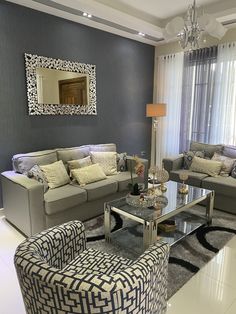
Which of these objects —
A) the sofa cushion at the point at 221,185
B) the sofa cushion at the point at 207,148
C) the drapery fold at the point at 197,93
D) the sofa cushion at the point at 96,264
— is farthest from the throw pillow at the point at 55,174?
the drapery fold at the point at 197,93

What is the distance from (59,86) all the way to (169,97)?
2.39 m

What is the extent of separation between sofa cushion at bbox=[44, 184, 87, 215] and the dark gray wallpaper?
2.98 feet

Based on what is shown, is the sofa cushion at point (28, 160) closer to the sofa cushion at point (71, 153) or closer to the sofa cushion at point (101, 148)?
the sofa cushion at point (71, 153)

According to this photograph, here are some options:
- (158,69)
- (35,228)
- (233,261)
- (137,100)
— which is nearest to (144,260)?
(233,261)

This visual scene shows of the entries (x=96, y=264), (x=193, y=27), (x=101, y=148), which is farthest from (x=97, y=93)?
(x=96, y=264)

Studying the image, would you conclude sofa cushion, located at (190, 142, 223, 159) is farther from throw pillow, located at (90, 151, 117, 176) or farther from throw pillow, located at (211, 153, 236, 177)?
throw pillow, located at (90, 151, 117, 176)

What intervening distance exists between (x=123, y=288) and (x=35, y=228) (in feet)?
6.13

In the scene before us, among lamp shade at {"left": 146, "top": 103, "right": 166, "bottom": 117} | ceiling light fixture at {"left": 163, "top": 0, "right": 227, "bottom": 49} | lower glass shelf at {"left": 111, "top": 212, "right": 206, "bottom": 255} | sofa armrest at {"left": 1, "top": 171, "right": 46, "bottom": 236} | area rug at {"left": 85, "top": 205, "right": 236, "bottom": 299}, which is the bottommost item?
area rug at {"left": 85, "top": 205, "right": 236, "bottom": 299}

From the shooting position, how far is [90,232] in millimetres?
2850

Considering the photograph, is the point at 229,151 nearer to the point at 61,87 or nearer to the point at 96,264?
the point at 61,87

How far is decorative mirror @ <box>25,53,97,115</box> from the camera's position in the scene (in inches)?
132

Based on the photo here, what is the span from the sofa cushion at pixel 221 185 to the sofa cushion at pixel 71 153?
6.12 feet

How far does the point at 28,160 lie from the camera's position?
3072mm

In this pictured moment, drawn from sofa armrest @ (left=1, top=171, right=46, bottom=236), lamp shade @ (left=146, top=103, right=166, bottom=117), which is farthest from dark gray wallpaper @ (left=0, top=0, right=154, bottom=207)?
sofa armrest @ (left=1, top=171, right=46, bottom=236)
